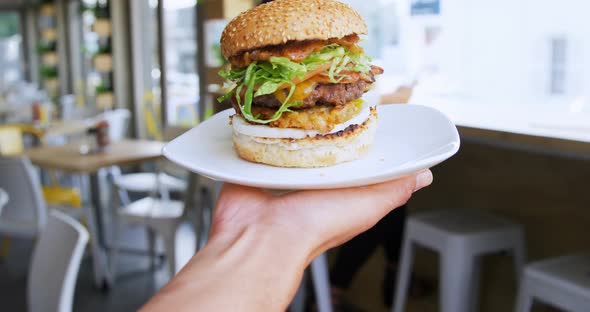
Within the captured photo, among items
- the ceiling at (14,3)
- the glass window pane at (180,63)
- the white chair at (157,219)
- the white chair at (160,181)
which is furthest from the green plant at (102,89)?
the ceiling at (14,3)

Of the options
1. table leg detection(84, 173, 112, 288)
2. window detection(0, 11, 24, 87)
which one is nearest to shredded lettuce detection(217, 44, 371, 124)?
table leg detection(84, 173, 112, 288)

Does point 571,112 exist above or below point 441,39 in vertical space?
below

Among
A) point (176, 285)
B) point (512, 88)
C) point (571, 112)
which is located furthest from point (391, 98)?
point (512, 88)

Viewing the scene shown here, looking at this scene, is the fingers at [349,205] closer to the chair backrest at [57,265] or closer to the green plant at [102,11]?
the chair backrest at [57,265]

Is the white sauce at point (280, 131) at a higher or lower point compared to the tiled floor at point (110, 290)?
higher

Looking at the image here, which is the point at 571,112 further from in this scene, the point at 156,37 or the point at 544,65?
the point at 156,37
